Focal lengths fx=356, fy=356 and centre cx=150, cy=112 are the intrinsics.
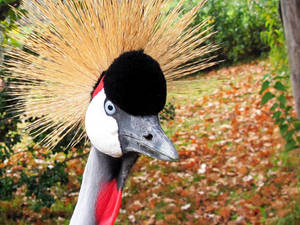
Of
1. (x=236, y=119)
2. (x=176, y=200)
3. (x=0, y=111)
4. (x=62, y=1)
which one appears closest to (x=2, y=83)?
(x=0, y=111)

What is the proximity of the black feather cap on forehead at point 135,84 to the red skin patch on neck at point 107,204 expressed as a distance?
34cm

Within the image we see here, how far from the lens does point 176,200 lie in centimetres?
365

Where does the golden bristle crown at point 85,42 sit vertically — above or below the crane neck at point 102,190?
above

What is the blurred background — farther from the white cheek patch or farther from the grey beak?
the grey beak

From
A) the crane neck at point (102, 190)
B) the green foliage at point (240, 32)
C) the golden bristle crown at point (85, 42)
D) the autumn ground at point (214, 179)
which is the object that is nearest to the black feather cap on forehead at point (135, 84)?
the golden bristle crown at point (85, 42)

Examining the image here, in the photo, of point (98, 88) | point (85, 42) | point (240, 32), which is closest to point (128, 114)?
point (98, 88)

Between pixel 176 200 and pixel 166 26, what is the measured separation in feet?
8.73

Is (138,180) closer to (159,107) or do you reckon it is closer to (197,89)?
(197,89)

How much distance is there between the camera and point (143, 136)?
1.13 metres

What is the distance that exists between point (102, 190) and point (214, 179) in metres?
2.85

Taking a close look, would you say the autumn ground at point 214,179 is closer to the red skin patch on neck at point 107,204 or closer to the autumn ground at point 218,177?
the autumn ground at point 218,177

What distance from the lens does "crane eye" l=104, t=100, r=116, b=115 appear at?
1130 mm

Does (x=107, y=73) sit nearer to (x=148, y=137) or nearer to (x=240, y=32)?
(x=148, y=137)

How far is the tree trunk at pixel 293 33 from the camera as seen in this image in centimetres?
271
